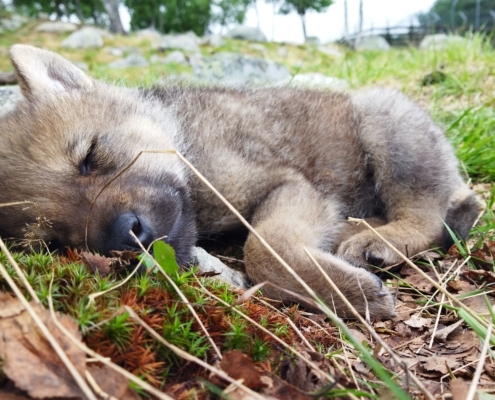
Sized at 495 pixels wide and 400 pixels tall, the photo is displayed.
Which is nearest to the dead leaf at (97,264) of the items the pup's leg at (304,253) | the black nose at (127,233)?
the black nose at (127,233)

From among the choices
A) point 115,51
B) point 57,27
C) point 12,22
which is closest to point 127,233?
point 115,51

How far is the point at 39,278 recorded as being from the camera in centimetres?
151

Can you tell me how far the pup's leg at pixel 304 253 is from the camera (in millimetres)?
2307

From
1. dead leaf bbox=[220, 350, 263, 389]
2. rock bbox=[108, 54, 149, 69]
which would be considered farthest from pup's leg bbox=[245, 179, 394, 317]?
rock bbox=[108, 54, 149, 69]

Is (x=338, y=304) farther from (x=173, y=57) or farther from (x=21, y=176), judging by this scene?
(x=173, y=57)

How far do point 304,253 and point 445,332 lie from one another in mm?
755

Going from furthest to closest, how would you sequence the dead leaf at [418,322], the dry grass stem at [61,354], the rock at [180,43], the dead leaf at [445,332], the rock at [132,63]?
the rock at [180,43], the rock at [132,63], the dead leaf at [418,322], the dead leaf at [445,332], the dry grass stem at [61,354]

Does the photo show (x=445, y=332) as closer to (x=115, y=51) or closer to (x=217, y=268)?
(x=217, y=268)

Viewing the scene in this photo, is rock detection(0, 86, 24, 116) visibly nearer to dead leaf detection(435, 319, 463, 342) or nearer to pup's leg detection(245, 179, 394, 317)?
pup's leg detection(245, 179, 394, 317)

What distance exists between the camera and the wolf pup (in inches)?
89.3

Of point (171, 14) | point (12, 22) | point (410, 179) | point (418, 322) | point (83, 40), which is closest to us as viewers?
point (418, 322)

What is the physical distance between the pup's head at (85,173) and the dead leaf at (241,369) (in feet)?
2.68

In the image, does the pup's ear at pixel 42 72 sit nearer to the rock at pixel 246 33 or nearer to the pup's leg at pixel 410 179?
the pup's leg at pixel 410 179

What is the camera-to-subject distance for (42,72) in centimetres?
303
